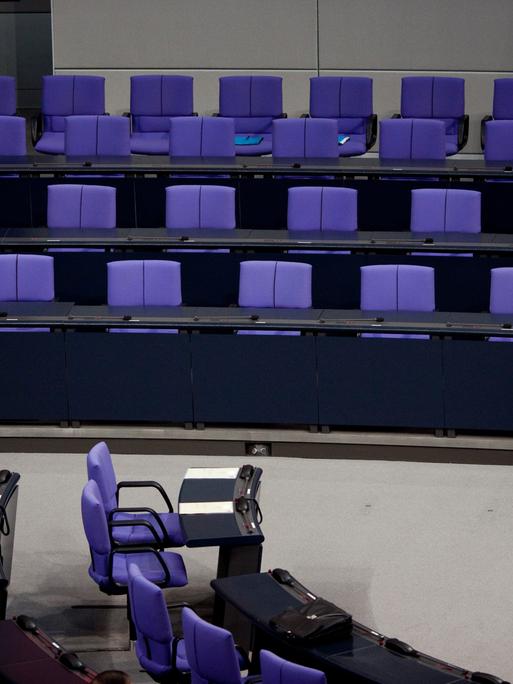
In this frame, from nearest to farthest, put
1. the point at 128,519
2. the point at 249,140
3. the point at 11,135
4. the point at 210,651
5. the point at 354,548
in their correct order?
the point at 210,651
the point at 128,519
the point at 354,548
the point at 11,135
the point at 249,140

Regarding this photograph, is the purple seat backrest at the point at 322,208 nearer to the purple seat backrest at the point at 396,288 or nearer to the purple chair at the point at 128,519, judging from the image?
the purple seat backrest at the point at 396,288

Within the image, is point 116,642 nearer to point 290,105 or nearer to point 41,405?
point 41,405

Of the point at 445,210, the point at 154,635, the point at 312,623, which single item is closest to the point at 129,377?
the point at 445,210

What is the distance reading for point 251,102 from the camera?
447 inches

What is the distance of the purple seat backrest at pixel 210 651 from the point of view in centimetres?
449

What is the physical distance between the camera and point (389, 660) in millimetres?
4609

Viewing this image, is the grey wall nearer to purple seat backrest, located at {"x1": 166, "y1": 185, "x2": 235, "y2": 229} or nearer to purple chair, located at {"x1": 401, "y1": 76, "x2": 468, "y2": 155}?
purple chair, located at {"x1": 401, "y1": 76, "x2": 468, "y2": 155}

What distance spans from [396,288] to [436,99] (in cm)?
373

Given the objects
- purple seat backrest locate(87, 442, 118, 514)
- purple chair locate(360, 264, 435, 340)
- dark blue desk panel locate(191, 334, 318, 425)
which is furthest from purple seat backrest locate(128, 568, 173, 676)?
purple chair locate(360, 264, 435, 340)

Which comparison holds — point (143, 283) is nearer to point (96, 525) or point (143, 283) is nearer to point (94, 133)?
point (94, 133)

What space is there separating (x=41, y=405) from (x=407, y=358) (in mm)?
2256

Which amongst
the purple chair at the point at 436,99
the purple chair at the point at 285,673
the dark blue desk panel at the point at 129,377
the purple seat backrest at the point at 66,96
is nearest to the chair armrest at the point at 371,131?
the purple chair at the point at 436,99

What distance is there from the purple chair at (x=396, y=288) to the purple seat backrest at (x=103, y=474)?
8.51 feet

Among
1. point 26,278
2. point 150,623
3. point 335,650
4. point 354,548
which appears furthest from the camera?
point 26,278
